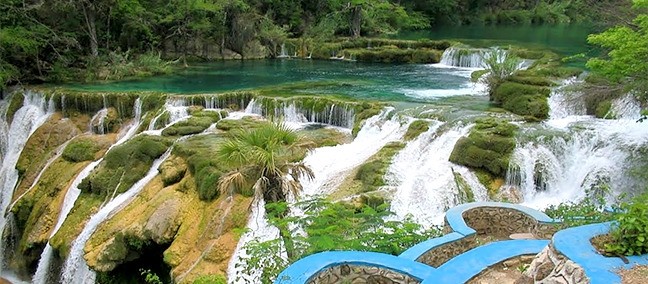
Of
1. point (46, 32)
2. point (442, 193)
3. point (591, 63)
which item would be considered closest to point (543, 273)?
point (442, 193)

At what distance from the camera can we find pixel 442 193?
11.9m

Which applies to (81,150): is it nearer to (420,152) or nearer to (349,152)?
(349,152)

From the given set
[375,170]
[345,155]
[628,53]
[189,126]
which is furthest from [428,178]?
[189,126]

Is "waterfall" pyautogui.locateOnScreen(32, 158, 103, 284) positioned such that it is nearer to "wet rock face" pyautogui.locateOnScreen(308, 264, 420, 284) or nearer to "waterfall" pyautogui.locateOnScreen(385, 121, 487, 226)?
"waterfall" pyautogui.locateOnScreen(385, 121, 487, 226)

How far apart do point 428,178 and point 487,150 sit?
149 centimetres

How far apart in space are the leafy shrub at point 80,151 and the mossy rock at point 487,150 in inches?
394

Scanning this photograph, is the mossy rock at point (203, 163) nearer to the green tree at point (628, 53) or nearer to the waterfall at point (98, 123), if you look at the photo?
the waterfall at point (98, 123)

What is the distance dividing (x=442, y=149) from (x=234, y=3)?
20.6 metres

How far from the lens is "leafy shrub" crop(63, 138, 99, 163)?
633 inches

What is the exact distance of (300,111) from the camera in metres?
17.8

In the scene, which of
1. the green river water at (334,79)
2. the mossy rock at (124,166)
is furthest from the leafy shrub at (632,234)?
the green river water at (334,79)

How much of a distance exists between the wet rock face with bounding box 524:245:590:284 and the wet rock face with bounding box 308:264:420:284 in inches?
48.3

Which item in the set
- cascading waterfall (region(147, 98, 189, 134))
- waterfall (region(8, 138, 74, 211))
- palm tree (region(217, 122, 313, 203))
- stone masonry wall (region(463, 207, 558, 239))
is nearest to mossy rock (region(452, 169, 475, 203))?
stone masonry wall (region(463, 207, 558, 239))

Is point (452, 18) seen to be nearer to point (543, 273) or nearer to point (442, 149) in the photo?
point (442, 149)
